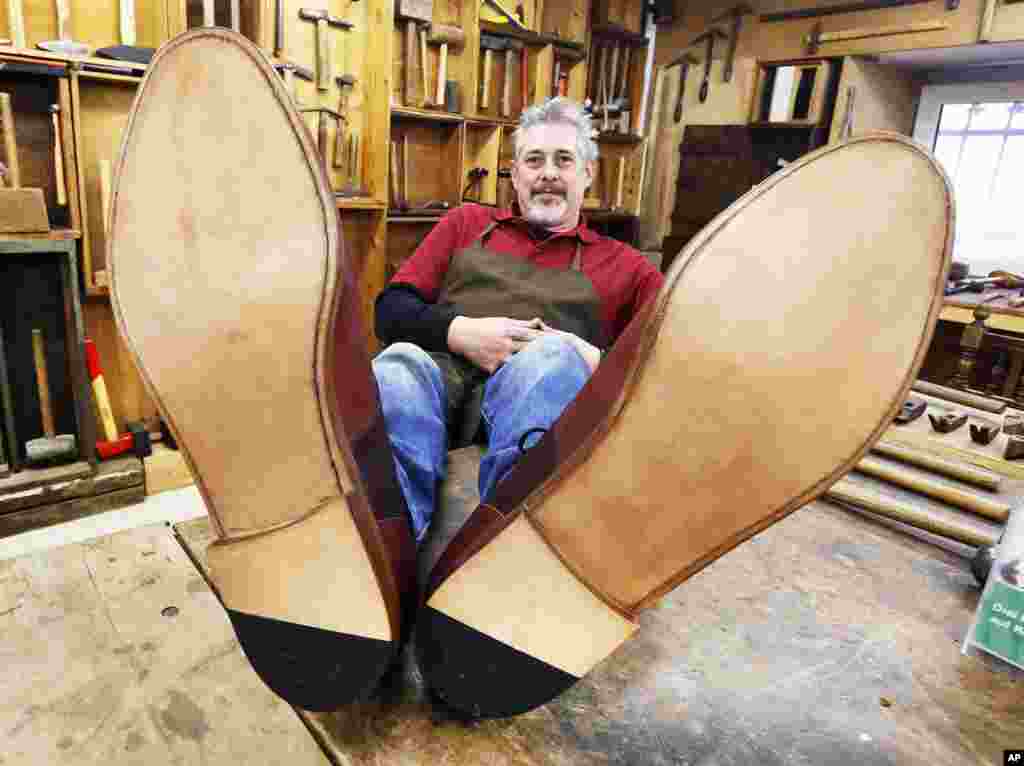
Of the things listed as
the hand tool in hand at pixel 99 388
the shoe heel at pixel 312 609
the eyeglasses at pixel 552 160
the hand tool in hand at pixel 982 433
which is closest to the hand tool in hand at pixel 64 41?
the hand tool in hand at pixel 99 388

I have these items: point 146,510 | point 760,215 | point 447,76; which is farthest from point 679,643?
point 447,76

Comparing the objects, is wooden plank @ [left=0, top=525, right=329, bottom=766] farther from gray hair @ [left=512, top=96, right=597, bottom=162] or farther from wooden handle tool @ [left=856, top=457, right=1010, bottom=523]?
gray hair @ [left=512, top=96, right=597, bottom=162]

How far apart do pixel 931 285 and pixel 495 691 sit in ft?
1.67

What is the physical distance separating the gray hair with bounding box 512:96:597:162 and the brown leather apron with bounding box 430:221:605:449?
299mm

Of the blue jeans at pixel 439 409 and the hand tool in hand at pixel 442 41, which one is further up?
the hand tool in hand at pixel 442 41

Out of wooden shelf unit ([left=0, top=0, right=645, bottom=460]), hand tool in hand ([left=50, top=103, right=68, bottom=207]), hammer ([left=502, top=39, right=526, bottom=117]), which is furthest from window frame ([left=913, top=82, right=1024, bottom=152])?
hand tool in hand ([left=50, top=103, right=68, bottom=207])

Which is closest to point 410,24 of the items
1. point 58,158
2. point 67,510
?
point 58,158

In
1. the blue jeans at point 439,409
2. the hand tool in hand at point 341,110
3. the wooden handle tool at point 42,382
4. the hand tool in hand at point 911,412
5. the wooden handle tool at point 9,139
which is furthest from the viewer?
the hand tool in hand at point 341,110

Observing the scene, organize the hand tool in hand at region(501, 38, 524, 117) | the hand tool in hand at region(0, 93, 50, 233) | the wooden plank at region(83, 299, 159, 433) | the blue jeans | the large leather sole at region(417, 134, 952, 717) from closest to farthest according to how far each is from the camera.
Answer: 1. the large leather sole at region(417, 134, 952, 717)
2. the blue jeans
3. the hand tool in hand at region(0, 93, 50, 233)
4. the wooden plank at region(83, 299, 159, 433)
5. the hand tool in hand at region(501, 38, 524, 117)

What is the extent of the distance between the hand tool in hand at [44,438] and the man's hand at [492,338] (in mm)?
1322

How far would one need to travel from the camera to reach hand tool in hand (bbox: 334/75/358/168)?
8.29ft

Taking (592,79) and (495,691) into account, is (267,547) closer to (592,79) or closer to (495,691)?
(495,691)

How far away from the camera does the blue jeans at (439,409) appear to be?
0.86 meters

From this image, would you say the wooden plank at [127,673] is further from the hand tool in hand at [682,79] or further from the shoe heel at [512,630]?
the hand tool in hand at [682,79]
